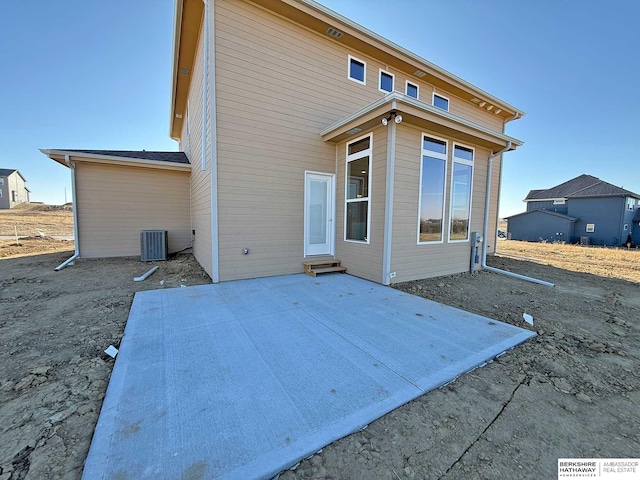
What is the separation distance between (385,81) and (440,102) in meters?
2.50

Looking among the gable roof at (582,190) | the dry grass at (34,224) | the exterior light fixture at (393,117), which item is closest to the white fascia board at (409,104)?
the exterior light fixture at (393,117)

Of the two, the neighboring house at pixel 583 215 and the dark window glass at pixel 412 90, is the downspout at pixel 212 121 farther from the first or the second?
the neighboring house at pixel 583 215

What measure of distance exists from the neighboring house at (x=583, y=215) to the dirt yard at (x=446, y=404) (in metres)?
24.1

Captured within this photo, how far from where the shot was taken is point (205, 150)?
5.58m

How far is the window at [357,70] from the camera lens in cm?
641

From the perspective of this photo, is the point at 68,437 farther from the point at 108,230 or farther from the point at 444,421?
the point at 108,230

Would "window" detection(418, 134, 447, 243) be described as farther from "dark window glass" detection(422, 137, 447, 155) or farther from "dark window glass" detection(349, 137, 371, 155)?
"dark window glass" detection(349, 137, 371, 155)

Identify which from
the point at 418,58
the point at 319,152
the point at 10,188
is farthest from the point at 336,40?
the point at 10,188

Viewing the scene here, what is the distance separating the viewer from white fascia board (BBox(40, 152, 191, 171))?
6809 millimetres

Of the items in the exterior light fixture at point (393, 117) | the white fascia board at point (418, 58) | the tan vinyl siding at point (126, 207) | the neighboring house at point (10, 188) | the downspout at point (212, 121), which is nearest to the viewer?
the exterior light fixture at point (393, 117)

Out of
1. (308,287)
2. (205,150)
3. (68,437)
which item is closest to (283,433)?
(68,437)

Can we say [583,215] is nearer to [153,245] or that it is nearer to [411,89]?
[411,89]

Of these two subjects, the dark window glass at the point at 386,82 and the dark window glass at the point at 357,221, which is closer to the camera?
the dark window glass at the point at 357,221

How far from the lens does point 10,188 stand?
32.8 metres
